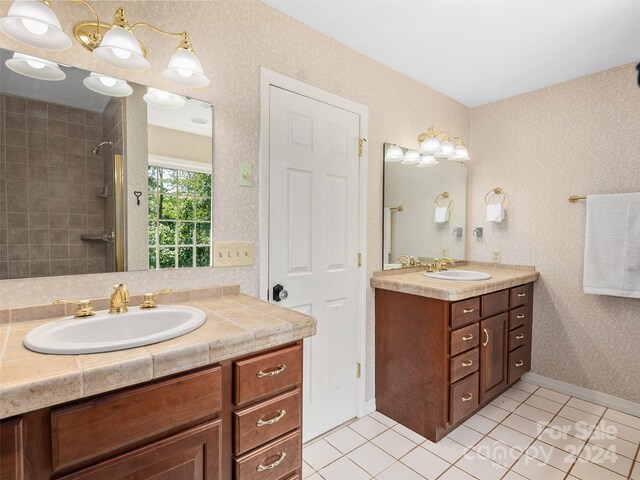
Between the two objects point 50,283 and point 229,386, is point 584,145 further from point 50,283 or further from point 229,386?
point 50,283

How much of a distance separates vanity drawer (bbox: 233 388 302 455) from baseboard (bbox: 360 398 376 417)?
1180mm

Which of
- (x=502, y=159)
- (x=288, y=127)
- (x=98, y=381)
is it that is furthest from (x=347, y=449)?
(x=502, y=159)

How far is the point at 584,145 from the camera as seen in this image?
7.88 ft

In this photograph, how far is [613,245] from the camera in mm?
2188

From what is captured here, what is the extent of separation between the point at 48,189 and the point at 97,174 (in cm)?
16

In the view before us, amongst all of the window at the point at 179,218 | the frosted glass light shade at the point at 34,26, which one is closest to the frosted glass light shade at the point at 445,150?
the window at the point at 179,218

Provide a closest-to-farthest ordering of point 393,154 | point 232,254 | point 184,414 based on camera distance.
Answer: point 184,414 < point 232,254 < point 393,154

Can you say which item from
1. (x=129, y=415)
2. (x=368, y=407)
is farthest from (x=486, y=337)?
(x=129, y=415)

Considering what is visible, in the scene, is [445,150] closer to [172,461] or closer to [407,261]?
[407,261]

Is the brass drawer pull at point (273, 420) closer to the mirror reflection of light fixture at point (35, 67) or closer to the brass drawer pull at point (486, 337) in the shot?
the mirror reflection of light fixture at point (35, 67)

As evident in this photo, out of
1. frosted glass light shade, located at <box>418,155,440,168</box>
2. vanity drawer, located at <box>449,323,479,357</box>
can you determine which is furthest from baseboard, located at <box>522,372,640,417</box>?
frosted glass light shade, located at <box>418,155,440,168</box>

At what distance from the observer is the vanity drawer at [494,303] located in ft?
6.77

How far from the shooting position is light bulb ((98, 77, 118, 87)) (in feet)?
4.05

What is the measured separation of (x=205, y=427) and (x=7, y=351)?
0.54 metres
